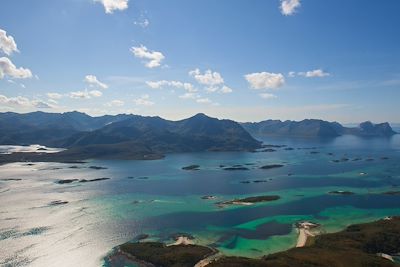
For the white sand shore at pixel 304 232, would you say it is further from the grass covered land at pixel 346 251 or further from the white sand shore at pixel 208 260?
the white sand shore at pixel 208 260

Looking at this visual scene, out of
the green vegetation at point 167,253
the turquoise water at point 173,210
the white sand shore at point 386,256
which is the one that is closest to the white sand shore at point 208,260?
the green vegetation at point 167,253

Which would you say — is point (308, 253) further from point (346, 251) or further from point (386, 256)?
point (386, 256)

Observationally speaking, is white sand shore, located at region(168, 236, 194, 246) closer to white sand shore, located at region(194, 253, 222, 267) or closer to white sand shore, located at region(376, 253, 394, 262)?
white sand shore, located at region(194, 253, 222, 267)

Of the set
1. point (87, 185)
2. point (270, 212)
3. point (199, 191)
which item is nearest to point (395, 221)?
point (270, 212)

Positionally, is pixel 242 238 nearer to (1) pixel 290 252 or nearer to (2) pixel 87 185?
(1) pixel 290 252

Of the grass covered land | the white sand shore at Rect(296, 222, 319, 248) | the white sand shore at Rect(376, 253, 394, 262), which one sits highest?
the grass covered land

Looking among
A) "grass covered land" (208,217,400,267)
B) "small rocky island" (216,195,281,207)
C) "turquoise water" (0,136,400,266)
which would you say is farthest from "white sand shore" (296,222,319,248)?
"small rocky island" (216,195,281,207)

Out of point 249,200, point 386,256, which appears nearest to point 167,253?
point 386,256
